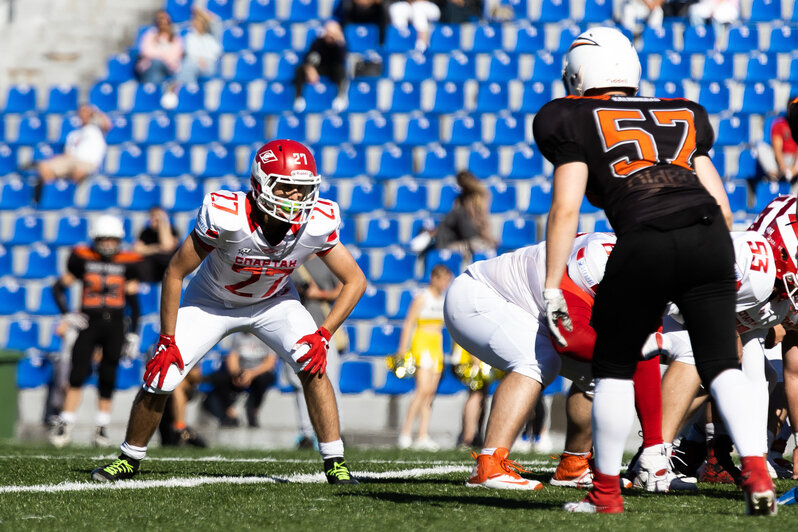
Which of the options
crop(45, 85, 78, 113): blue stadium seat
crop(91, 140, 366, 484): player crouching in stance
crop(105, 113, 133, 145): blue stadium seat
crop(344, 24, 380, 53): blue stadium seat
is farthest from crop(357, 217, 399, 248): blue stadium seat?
crop(91, 140, 366, 484): player crouching in stance

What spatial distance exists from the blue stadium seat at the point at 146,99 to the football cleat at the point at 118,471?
942 cm

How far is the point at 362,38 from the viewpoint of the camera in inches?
567

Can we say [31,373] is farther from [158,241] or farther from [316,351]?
[316,351]

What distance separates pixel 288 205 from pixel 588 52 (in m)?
1.59

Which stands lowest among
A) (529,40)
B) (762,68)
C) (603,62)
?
(603,62)

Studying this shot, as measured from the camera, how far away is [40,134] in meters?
14.5

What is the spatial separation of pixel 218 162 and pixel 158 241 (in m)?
2.14

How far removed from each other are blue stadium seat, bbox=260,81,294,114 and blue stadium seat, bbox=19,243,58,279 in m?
3.03

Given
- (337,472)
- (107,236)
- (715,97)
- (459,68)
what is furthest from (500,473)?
(459,68)

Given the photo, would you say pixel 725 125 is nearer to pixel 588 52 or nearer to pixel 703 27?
pixel 703 27

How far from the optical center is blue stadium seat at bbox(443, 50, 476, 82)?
542 inches

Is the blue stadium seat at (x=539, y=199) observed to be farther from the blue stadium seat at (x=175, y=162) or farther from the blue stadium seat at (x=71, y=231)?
the blue stadium seat at (x=71, y=231)

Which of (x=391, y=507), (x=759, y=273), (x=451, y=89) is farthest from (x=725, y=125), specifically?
(x=391, y=507)

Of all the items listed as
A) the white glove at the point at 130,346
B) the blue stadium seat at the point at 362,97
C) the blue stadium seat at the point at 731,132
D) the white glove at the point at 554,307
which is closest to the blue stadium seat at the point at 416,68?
the blue stadium seat at the point at 362,97
